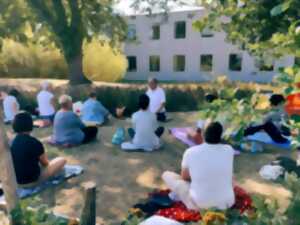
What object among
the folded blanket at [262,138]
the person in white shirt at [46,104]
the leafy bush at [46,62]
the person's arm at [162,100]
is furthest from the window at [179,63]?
the folded blanket at [262,138]

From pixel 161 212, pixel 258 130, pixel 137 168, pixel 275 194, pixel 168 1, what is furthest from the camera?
pixel 168 1

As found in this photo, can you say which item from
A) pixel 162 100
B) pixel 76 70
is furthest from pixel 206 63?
pixel 162 100

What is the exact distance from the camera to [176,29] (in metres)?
30.1

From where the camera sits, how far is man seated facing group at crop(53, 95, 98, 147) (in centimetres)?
780

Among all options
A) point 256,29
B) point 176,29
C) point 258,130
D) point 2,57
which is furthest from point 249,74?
point 256,29

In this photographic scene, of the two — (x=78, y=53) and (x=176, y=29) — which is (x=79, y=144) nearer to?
(x=78, y=53)

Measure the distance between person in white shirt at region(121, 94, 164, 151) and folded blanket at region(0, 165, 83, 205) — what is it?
1564mm

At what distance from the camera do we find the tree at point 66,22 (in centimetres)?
1638

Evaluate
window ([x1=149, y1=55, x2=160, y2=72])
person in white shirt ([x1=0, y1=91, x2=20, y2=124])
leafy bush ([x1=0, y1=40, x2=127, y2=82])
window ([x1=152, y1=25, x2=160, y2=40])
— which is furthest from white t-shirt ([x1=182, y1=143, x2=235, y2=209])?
window ([x1=149, y1=55, x2=160, y2=72])

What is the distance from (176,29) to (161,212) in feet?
88.1

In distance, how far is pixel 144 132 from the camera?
25.1ft

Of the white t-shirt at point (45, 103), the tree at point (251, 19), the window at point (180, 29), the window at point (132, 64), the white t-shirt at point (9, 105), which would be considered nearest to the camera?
the tree at point (251, 19)

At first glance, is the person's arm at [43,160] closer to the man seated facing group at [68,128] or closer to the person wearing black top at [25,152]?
the person wearing black top at [25,152]

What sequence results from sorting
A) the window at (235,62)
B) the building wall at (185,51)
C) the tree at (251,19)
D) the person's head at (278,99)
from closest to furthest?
1. the person's head at (278,99)
2. the tree at (251,19)
3. the building wall at (185,51)
4. the window at (235,62)
